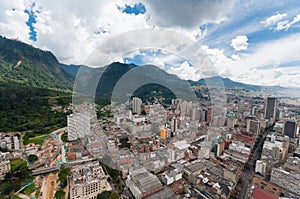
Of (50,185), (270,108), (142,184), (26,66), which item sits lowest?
(50,185)

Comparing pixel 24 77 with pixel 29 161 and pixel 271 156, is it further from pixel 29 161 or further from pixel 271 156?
pixel 271 156

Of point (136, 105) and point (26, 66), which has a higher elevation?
point (26, 66)

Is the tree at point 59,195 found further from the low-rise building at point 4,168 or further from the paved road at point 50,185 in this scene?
the low-rise building at point 4,168

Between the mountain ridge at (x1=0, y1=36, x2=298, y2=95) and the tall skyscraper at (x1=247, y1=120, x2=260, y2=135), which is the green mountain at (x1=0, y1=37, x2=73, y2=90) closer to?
the mountain ridge at (x1=0, y1=36, x2=298, y2=95)

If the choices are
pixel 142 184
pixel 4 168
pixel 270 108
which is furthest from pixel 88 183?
pixel 270 108

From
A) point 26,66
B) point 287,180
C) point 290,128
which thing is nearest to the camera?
point 287,180

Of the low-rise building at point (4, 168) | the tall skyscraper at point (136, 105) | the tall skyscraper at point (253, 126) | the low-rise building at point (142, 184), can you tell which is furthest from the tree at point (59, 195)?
the tall skyscraper at point (253, 126)

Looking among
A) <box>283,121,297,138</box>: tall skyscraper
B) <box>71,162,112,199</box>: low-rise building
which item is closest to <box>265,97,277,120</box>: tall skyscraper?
<box>283,121,297,138</box>: tall skyscraper

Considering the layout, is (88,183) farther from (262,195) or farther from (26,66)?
(26,66)
